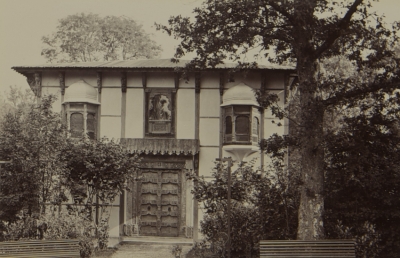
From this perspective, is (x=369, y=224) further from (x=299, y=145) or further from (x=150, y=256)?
(x=150, y=256)

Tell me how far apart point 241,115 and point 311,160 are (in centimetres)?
583

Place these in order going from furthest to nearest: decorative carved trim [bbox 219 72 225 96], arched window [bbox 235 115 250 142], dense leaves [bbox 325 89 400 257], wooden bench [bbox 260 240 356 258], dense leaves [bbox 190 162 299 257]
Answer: decorative carved trim [bbox 219 72 225 96]
arched window [bbox 235 115 250 142]
dense leaves [bbox 190 162 299 257]
dense leaves [bbox 325 89 400 257]
wooden bench [bbox 260 240 356 258]

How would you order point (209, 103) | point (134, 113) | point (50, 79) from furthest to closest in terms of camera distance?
point (50, 79), point (134, 113), point (209, 103)

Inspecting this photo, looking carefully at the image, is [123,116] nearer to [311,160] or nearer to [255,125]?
[255,125]

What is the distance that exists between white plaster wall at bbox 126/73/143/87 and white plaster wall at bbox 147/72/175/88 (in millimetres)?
341

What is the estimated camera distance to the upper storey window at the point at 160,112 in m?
16.6

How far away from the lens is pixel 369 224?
36.5ft

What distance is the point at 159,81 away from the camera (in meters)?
16.8

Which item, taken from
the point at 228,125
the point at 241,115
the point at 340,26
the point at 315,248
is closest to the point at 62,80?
the point at 228,125

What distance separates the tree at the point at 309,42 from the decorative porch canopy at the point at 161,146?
216 inches

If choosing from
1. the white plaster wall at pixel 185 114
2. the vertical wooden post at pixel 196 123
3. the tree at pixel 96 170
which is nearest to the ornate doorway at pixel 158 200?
the vertical wooden post at pixel 196 123

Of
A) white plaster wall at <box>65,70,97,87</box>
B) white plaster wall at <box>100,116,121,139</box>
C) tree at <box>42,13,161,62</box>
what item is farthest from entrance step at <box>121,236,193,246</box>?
tree at <box>42,13,161,62</box>

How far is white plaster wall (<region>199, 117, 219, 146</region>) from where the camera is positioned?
16422 mm

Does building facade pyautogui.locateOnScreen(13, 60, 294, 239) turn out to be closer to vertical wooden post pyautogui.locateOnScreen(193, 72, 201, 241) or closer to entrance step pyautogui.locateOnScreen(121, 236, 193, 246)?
vertical wooden post pyautogui.locateOnScreen(193, 72, 201, 241)
